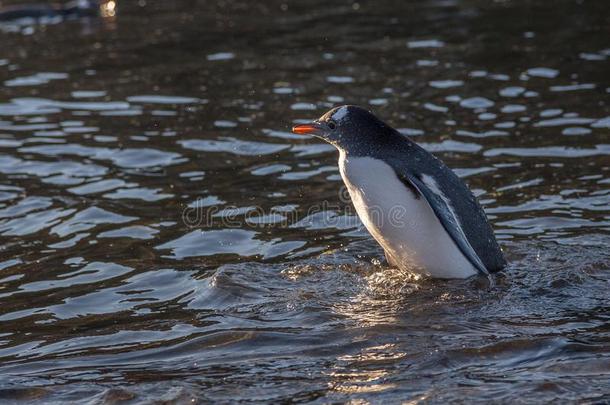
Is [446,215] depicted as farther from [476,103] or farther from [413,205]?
[476,103]

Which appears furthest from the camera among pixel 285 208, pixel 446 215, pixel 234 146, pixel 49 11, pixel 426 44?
pixel 49 11

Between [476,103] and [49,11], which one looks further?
[49,11]

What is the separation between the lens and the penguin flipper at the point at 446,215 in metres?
7.84

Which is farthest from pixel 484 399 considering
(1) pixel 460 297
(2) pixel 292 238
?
(2) pixel 292 238

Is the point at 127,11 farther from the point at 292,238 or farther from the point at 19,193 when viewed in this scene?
the point at 292,238

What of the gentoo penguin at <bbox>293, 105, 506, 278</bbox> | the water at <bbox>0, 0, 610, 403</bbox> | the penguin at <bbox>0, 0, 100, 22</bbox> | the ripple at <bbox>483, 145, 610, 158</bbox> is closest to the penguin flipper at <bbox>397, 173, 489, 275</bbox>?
the gentoo penguin at <bbox>293, 105, 506, 278</bbox>

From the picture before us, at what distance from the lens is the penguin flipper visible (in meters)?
7.84

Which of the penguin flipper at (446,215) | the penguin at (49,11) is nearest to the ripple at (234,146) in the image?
the penguin flipper at (446,215)

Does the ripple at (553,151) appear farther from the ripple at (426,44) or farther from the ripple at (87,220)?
the ripple at (426,44)

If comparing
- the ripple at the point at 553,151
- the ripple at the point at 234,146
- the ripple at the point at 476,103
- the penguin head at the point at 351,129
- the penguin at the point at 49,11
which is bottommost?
the ripple at the point at 553,151

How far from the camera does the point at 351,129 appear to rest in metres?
8.33

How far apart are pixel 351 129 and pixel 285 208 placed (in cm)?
199

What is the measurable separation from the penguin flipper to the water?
267 millimetres

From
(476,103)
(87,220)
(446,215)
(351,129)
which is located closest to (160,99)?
(476,103)
